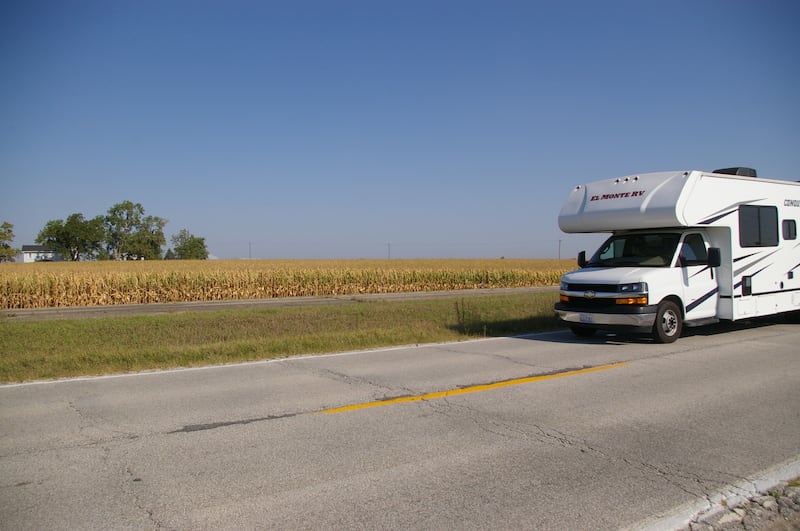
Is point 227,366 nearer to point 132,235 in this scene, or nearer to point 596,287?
point 596,287

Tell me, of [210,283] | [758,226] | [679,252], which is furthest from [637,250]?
[210,283]

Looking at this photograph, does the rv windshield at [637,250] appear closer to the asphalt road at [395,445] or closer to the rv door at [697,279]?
the rv door at [697,279]

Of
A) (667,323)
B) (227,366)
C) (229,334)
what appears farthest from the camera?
(229,334)

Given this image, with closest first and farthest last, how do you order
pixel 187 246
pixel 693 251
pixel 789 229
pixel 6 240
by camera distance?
pixel 693 251
pixel 789 229
pixel 6 240
pixel 187 246

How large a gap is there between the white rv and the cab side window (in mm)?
22

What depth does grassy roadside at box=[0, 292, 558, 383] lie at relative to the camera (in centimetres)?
995

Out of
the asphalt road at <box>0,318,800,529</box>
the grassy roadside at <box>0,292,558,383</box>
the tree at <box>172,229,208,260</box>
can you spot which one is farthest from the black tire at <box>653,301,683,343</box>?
the tree at <box>172,229,208,260</box>

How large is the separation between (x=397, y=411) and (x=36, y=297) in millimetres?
25079

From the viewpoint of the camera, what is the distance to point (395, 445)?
5.31 m

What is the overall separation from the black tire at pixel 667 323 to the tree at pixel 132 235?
98.5 m

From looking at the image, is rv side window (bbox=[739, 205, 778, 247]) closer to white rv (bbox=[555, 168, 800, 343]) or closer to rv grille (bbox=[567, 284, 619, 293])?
white rv (bbox=[555, 168, 800, 343])

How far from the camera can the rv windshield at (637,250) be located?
11656 millimetres

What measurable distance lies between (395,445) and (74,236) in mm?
104324

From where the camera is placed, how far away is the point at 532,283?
43.1m
